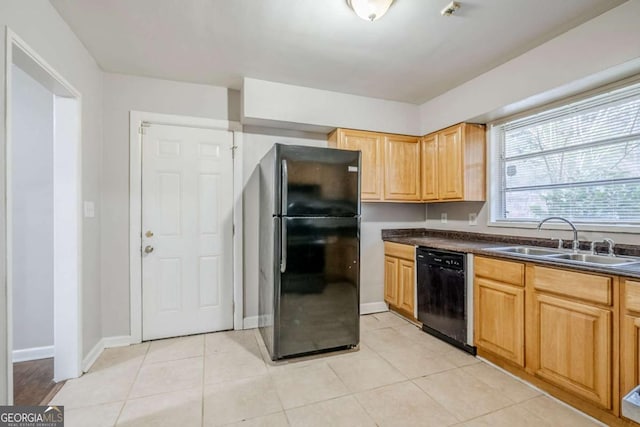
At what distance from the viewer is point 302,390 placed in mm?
2043

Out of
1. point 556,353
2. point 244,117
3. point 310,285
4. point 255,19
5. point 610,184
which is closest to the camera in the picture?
point 556,353

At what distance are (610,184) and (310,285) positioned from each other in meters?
2.52

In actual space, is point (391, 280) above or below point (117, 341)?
above

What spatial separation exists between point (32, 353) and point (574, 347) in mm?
4198

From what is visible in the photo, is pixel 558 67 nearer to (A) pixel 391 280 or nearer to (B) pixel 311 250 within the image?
(B) pixel 311 250

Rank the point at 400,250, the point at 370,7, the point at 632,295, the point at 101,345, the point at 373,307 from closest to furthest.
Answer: the point at 632,295, the point at 370,7, the point at 101,345, the point at 400,250, the point at 373,307

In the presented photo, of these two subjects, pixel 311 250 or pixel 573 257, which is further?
pixel 311 250

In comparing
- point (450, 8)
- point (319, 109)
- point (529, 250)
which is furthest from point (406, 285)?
point (450, 8)

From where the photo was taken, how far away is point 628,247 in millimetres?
A: 2057

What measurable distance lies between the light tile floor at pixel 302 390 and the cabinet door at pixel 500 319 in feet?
0.63

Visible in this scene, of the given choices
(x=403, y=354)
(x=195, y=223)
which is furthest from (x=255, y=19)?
(x=403, y=354)

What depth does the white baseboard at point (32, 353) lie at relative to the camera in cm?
249

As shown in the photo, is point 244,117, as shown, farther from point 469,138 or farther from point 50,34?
point 469,138

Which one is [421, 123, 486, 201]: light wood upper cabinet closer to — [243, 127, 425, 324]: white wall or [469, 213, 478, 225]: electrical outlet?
[469, 213, 478, 225]: electrical outlet
